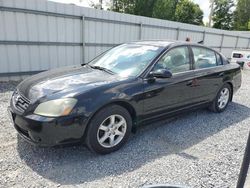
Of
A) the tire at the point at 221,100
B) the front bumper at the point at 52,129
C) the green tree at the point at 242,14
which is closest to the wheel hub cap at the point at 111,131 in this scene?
the front bumper at the point at 52,129

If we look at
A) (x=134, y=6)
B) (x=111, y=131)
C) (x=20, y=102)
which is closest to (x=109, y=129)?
(x=111, y=131)

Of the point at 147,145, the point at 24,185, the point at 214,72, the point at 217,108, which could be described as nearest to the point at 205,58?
the point at 214,72

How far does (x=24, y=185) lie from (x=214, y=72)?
389 cm

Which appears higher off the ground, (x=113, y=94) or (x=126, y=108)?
(x=113, y=94)

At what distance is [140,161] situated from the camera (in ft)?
9.71

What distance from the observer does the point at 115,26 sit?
8.73 metres

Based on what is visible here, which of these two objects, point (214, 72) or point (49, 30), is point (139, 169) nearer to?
point (214, 72)

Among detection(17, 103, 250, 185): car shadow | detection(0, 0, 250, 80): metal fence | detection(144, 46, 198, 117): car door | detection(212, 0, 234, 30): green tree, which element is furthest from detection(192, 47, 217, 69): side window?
detection(212, 0, 234, 30): green tree

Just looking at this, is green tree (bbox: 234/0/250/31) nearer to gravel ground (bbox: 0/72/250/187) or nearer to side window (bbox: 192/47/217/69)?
side window (bbox: 192/47/217/69)

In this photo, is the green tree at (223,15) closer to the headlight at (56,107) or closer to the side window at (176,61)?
the side window at (176,61)

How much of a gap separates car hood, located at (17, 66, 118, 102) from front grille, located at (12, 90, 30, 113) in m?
0.05

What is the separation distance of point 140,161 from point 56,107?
50.9 inches

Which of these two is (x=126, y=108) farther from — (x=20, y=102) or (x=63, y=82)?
(x=20, y=102)

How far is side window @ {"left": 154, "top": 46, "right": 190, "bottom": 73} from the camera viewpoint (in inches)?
142
